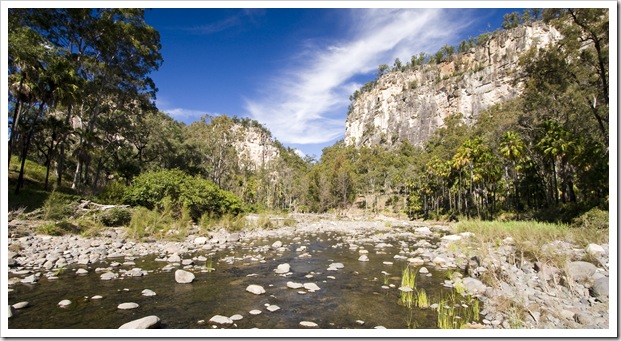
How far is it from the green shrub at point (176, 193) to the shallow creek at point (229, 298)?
369 inches

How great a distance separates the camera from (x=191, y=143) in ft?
126

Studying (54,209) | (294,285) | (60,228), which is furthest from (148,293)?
(54,209)

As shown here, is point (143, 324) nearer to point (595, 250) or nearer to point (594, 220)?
point (595, 250)

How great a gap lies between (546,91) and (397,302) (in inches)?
899

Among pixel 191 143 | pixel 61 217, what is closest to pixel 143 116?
pixel 191 143

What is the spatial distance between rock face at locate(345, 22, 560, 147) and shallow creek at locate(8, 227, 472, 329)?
325ft

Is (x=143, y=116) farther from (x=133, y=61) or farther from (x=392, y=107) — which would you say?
(x=392, y=107)

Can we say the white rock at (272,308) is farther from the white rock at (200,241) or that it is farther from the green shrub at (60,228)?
the green shrub at (60,228)

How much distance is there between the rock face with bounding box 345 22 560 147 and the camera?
3821 inches

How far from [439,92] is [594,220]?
112 meters

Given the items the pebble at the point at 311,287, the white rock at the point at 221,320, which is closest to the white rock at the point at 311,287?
the pebble at the point at 311,287

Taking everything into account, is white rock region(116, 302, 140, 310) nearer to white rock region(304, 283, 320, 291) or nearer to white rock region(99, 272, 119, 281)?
white rock region(99, 272, 119, 281)

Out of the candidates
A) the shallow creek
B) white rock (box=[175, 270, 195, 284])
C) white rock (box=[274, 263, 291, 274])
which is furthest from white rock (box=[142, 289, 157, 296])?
white rock (box=[274, 263, 291, 274])

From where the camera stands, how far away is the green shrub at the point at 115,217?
46.9 feet
